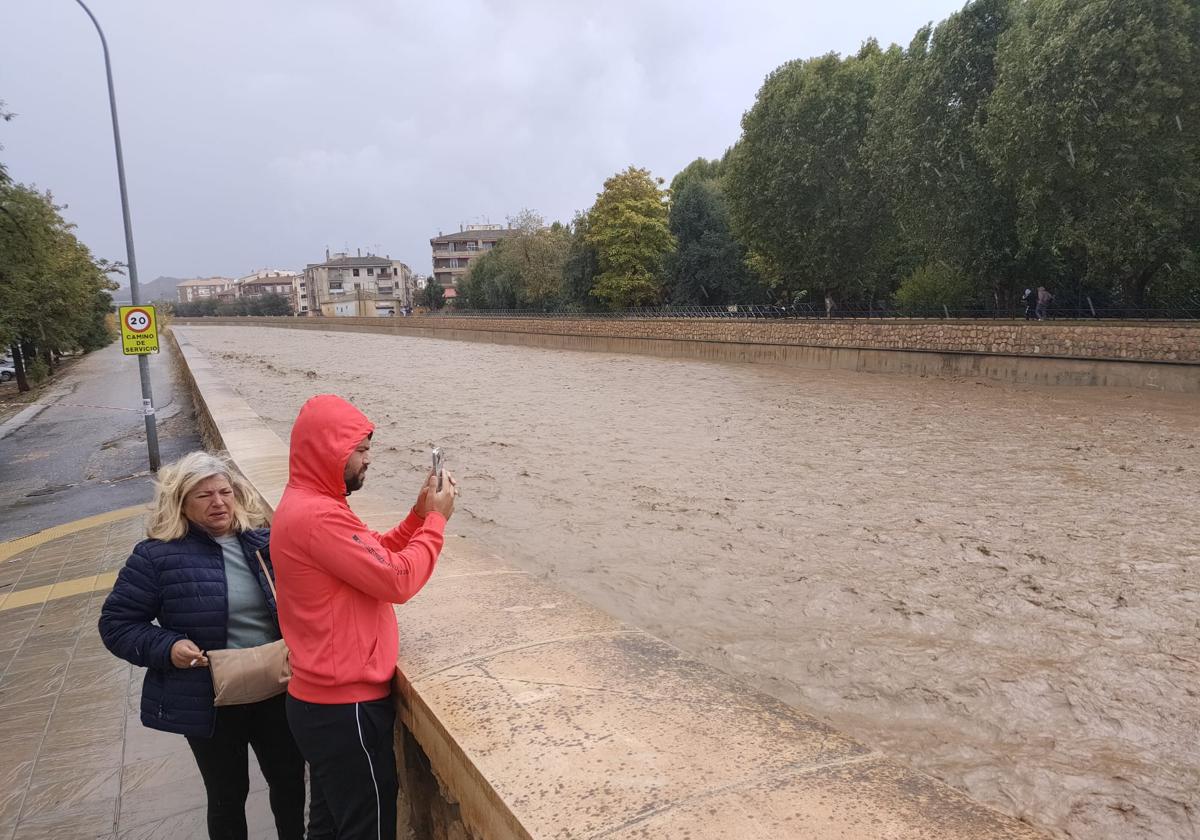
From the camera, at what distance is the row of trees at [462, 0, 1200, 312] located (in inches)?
656

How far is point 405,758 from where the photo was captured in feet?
7.50

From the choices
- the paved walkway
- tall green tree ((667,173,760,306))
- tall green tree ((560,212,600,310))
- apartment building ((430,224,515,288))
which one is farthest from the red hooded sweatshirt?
apartment building ((430,224,515,288))

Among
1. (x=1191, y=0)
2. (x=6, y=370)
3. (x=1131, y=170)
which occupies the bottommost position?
(x=6, y=370)

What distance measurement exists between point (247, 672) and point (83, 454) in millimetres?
14052

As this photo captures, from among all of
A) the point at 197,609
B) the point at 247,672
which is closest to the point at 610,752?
the point at 247,672

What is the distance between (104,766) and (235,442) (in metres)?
3.75

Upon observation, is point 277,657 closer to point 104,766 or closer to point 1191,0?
point 104,766

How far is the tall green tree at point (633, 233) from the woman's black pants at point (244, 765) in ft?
135

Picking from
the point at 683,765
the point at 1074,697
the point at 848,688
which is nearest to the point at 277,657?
the point at 683,765

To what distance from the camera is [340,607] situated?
1.90m

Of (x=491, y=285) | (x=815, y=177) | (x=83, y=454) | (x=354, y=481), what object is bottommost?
(x=83, y=454)

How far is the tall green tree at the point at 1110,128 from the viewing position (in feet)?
53.2

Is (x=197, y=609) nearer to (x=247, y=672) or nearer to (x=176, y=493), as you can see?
(x=247, y=672)

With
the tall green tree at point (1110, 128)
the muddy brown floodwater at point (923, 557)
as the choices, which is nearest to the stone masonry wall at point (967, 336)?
the muddy brown floodwater at point (923, 557)
